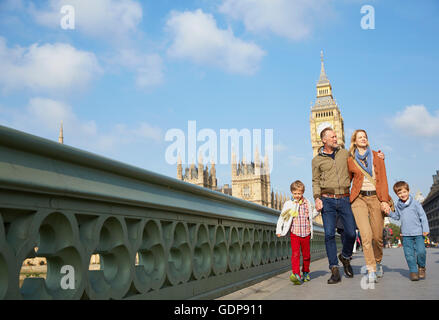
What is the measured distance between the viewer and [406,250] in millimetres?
5312

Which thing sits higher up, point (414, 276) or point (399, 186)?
point (399, 186)

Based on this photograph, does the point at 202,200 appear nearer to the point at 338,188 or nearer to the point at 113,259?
the point at 113,259

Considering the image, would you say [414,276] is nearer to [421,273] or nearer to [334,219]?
[421,273]

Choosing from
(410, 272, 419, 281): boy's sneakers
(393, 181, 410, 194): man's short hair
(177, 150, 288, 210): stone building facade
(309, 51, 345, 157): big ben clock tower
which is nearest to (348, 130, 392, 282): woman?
(393, 181, 410, 194): man's short hair

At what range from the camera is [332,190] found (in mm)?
5316

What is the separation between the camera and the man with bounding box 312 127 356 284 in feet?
17.3

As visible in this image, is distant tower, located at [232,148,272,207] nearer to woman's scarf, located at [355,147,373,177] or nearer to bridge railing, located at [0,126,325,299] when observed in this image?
woman's scarf, located at [355,147,373,177]

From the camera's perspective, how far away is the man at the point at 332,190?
5.29 metres

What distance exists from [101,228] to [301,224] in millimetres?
3580

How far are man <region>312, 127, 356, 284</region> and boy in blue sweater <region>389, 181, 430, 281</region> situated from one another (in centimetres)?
60

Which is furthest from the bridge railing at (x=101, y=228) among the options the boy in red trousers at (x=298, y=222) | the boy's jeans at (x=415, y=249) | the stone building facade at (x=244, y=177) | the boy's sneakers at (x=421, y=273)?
the stone building facade at (x=244, y=177)

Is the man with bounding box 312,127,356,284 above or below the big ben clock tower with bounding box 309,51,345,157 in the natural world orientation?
below

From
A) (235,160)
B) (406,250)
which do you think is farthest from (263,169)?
(406,250)

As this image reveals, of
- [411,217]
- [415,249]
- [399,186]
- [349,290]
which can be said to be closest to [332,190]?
[399,186]
